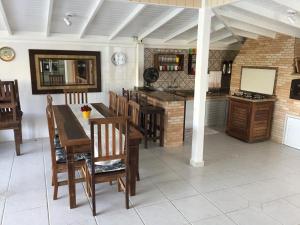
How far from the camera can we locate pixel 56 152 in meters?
3.03

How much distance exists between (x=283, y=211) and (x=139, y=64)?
4.10 meters

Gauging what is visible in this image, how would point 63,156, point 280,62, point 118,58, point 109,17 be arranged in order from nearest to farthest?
point 63,156, point 109,17, point 280,62, point 118,58

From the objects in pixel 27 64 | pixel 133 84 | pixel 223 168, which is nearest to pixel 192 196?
pixel 223 168

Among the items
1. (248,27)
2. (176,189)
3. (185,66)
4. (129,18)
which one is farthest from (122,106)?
(185,66)

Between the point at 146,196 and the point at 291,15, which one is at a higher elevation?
the point at 291,15

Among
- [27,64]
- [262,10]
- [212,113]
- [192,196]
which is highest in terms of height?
[262,10]

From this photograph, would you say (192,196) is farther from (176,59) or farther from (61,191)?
(176,59)

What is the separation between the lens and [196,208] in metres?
2.82

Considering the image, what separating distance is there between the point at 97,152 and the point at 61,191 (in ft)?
3.28

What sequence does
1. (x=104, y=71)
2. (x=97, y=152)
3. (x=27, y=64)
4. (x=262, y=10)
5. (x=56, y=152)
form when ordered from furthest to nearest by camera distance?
(x=104, y=71), (x=27, y=64), (x=262, y=10), (x=56, y=152), (x=97, y=152)

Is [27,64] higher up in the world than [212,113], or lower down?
higher up

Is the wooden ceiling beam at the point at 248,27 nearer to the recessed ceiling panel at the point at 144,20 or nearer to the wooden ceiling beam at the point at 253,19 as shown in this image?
the wooden ceiling beam at the point at 253,19

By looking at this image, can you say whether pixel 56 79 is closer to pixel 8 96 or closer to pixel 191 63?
pixel 8 96

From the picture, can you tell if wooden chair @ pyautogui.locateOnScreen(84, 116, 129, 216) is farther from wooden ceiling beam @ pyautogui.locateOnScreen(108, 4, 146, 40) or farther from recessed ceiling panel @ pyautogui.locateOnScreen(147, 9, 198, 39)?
recessed ceiling panel @ pyautogui.locateOnScreen(147, 9, 198, 39)
